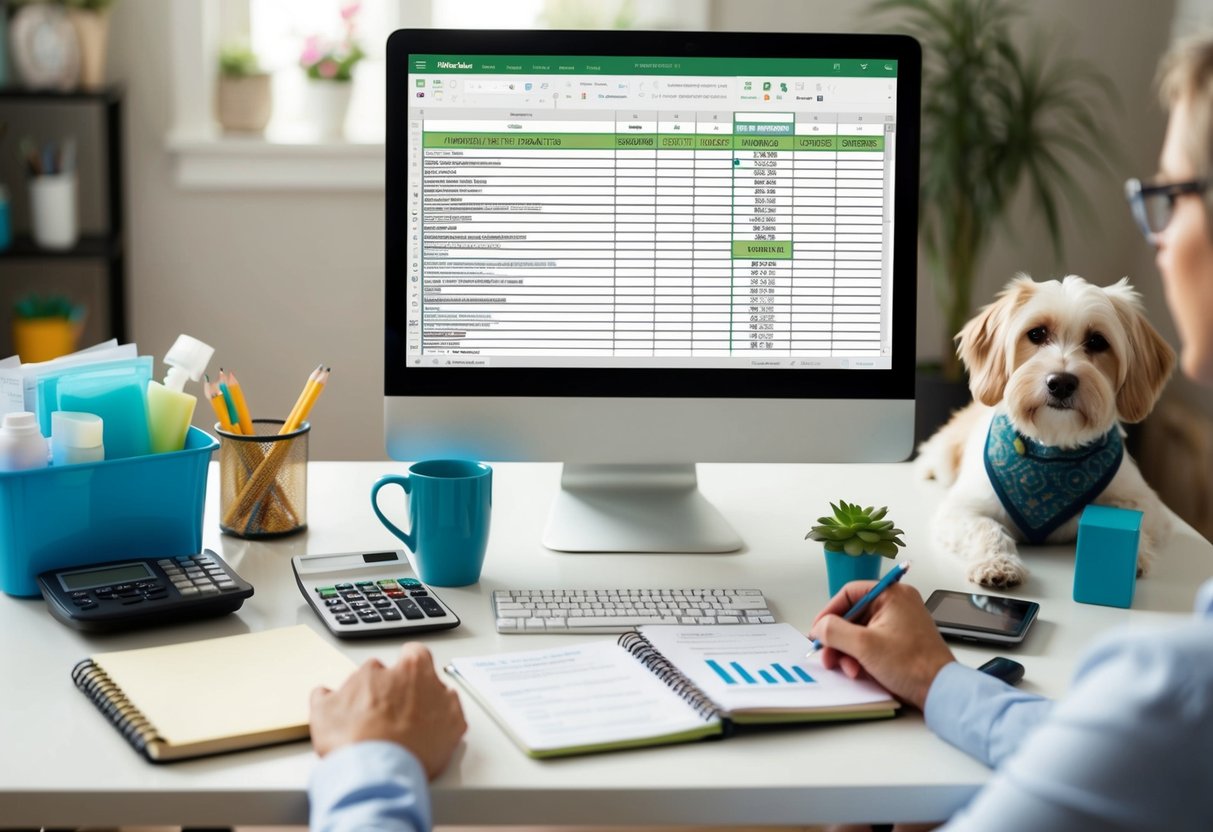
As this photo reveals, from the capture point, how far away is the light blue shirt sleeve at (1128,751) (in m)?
0.72

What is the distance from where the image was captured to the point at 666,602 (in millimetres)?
1241

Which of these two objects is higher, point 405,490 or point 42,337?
point 42,337

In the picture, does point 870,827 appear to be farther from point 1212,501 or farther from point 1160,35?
point 1160,35

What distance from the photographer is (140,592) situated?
119cm

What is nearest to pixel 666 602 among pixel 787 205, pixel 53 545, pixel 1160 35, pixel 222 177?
pixel 787 205

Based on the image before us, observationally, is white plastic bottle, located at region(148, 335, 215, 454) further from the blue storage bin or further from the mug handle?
the mug handle

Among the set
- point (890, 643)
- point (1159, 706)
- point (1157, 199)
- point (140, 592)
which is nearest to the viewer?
point (1159, 706)

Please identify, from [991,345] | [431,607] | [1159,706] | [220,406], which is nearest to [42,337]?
[220,406]

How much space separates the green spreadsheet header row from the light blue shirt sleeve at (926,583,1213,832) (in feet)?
2.71

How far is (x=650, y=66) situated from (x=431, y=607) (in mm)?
618

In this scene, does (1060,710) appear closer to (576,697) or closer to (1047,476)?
(576,697)

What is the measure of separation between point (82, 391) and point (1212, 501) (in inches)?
98.5

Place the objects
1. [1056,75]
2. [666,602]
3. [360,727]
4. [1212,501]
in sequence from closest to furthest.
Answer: [360,727], [666,602], [1212,501], [1056,75]

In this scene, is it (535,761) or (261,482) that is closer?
(535,761)
